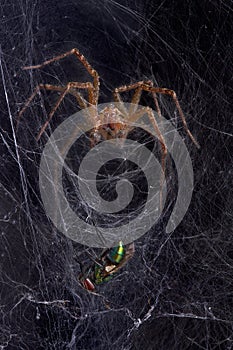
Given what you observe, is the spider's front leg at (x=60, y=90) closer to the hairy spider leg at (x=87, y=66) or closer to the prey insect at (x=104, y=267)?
the hairy spider leg at (x=87, y=66)

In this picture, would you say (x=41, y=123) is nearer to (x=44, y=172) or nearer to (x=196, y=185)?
(x=44, y=172)

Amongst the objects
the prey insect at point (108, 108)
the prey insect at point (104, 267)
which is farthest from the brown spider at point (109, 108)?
the prey insect at point (104, 267)

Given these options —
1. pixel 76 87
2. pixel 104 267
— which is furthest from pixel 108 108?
pixel 104 267

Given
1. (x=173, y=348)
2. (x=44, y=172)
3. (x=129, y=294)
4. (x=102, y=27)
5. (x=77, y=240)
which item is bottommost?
(x=173, y=348)

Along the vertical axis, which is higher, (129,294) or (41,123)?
(41,123)

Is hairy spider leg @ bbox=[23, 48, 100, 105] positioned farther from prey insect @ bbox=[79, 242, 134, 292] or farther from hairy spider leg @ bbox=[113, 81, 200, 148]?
prey insect @ bbox=[79, 242, 134, 292]

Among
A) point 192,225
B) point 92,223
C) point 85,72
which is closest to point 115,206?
Answer: point 92,223

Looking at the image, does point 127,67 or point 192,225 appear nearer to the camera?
point 192,225

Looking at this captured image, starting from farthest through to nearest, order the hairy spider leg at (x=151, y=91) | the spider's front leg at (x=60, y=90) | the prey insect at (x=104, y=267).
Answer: the hairy spider leg at (x=151, y=91) → the spider's front leg at (x=60, y=90) → the prey insect at (x=104, y=267)
